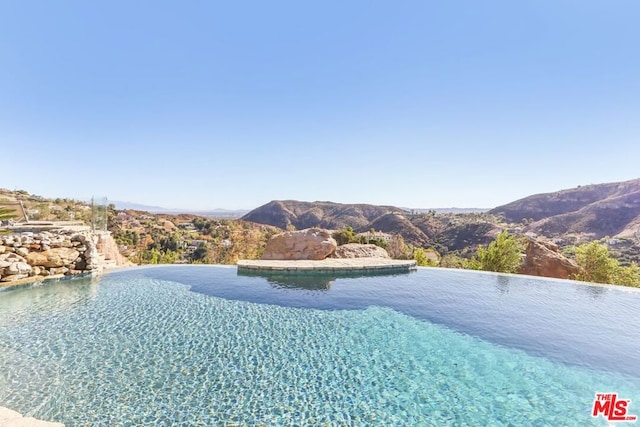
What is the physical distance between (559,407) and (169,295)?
30.6ft

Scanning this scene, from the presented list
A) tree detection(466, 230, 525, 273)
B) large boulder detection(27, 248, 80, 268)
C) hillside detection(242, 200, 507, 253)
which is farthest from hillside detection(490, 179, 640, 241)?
large boulder detection(27, 248, 80, 268)

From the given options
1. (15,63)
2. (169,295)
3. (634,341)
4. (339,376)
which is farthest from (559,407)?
(15,63)

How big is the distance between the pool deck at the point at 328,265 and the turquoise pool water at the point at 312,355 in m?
2.06

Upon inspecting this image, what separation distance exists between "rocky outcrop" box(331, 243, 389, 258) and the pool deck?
0.81 meters

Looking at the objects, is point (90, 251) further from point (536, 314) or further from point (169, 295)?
point (536, 314)

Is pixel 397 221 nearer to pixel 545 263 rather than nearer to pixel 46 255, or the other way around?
pixel 545 263

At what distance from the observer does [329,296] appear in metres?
8.96

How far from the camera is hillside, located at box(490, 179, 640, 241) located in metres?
36.8

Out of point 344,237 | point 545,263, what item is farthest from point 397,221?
point 545,263

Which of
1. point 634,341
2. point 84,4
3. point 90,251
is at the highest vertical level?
point 84,4

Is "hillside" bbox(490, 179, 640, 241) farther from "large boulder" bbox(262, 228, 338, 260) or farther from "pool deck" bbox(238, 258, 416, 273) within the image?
"large boulder" bbox(262, 228, 338, 260)

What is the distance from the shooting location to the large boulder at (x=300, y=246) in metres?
13.4

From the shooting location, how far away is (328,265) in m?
11.9

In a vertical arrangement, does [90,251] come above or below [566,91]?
below
